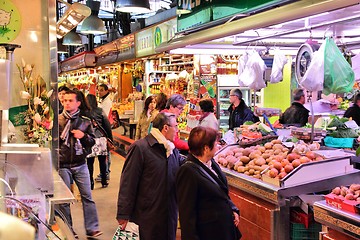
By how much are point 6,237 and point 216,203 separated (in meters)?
2.89

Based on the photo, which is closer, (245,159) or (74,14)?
(74,14)

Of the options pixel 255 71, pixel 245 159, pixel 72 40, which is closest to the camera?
pixel 245 159

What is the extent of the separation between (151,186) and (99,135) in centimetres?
497

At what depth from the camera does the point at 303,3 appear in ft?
12.7

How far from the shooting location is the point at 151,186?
4.11m

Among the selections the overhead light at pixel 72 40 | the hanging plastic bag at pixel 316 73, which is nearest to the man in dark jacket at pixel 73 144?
the hanging plastic bag at pixel 316 73

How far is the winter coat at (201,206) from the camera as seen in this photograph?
11.3 feet

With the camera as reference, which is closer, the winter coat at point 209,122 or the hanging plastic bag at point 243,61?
the hanging plastic bag at point 243,61

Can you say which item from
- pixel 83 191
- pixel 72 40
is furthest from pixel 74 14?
pixel 72 40

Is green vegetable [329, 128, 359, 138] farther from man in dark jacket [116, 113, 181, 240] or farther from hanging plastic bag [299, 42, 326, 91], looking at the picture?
man in dark jacket [116, 113, 181, 240]

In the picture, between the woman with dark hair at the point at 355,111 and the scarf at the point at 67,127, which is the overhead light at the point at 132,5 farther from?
the woman with dark hair at the point at 355,111

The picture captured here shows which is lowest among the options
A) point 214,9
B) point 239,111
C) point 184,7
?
point 239,111

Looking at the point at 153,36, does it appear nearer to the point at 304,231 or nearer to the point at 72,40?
the point at 72,40

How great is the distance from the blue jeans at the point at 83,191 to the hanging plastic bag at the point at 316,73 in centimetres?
292
